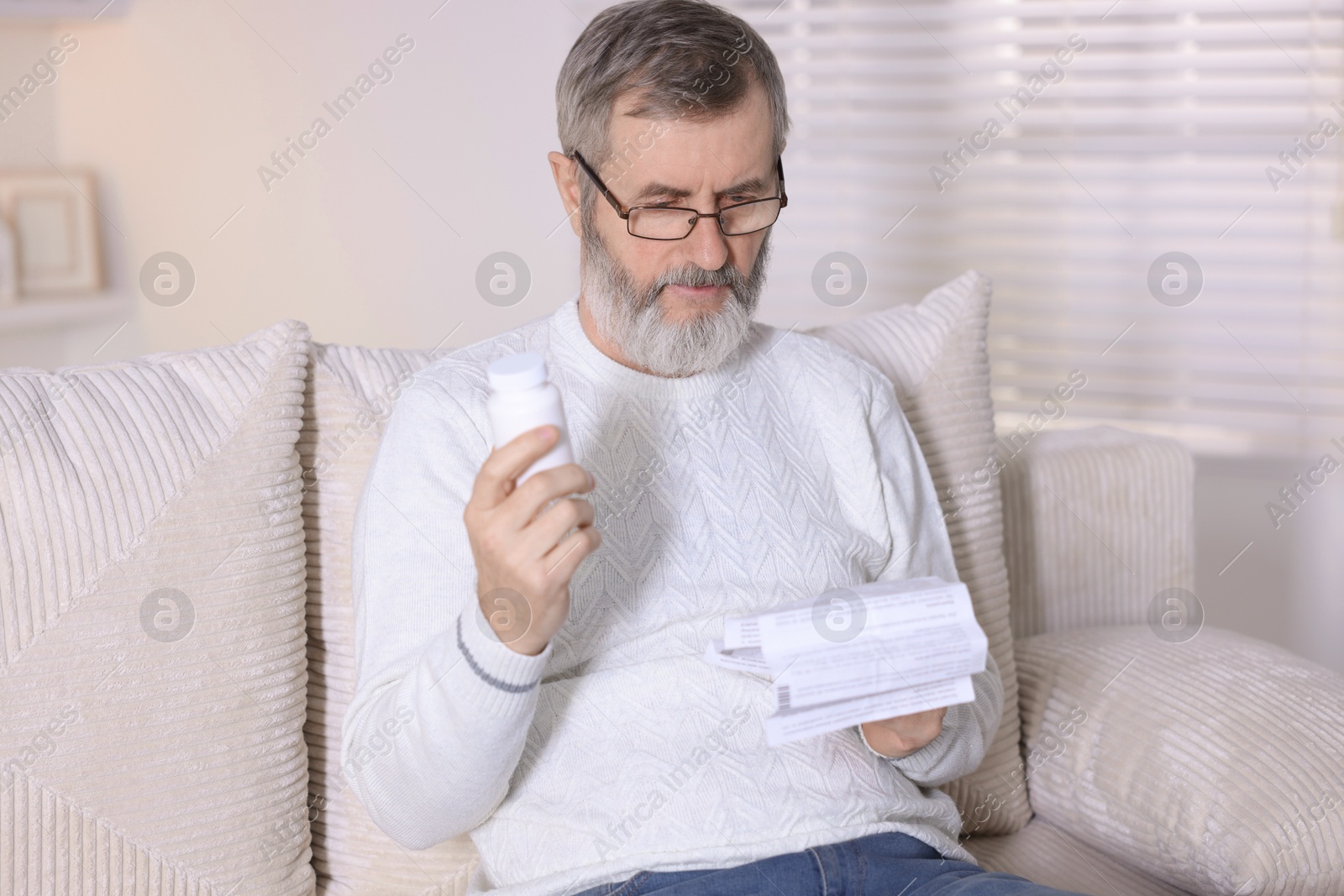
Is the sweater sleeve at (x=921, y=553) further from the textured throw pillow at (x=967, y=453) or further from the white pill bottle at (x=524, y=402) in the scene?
the white pill bottle at (x=524, y=402)

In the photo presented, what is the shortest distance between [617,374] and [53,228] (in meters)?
1.54

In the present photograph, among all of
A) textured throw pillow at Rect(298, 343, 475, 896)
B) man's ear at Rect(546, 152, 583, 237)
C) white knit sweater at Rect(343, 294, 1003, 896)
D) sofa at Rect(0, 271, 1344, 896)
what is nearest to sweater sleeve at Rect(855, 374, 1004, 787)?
white knit sweater at Rect(343, 294, 1003, 896)

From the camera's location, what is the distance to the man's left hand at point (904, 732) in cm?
117

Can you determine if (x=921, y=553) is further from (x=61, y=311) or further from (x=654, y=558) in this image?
(x=61, y=311)

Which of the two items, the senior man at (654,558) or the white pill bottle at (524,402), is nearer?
the white pill bottle at (524,402)

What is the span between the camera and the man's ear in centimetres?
132

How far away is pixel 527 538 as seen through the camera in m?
0.93

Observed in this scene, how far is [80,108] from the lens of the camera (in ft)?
7.64

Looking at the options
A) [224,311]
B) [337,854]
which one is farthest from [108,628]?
[224,311]

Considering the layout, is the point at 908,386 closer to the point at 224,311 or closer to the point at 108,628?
the point at 108,628

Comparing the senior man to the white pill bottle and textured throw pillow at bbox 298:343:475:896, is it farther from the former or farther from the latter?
textured throw pillow at bbox 298:343:475:896

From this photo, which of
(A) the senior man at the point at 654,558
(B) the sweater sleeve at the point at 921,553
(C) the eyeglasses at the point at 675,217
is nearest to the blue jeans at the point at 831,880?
(A) the senior man at the point at 654,558

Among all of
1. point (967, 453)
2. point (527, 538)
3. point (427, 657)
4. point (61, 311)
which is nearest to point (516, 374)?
point (527, 538)

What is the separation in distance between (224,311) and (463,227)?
529mm
